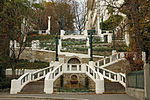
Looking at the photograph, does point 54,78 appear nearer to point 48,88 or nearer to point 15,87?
point 48,88

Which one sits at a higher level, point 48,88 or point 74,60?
point 74,60

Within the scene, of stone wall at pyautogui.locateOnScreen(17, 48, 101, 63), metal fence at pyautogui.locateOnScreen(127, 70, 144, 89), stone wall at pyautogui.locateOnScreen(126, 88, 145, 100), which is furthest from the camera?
stone wall at pyautogui.locateOnScreen(17, 48, 101, 63)

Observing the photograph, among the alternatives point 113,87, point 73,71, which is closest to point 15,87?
point 73,71

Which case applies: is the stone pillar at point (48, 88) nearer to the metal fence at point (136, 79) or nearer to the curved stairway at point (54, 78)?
the curved stairway at point (54, 78)

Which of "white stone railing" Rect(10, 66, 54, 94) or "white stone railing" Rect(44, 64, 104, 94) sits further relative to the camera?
"white stone railing" Rect(10, 66, 54, 94)

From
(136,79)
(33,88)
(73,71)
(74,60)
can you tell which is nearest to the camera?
(136,79)

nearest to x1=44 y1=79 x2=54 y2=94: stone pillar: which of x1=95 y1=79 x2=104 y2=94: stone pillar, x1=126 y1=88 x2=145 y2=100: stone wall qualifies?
x1=95 y1=79 x2=104 y2=94: stone pillar

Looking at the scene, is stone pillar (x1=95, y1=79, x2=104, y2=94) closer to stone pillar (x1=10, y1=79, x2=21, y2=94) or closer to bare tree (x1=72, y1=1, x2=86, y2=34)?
stone pillar (x1=10, y1=79, x2=21, y2=94)

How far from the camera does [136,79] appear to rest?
11.8m

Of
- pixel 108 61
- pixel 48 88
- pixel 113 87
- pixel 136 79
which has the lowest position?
pixel 113 87

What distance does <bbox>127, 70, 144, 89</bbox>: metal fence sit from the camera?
1093 centimetres

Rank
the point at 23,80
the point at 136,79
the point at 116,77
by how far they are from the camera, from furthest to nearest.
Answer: the point at 116,77, the point at 23,80, the point at 136,79

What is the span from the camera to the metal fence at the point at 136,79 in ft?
35.9

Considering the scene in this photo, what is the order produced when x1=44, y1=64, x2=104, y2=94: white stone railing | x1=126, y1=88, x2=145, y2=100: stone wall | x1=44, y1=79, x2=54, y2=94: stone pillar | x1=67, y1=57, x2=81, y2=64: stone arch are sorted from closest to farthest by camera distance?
1. x1=126, y1=88, x2=145, y2=100: stone wall
2. x1=44, y1=79, x2=54, y2=94: stone pillar
3. x1=44, y1=64, x2=104, y2=94: white stone railing
4. x1=67, y1=57, x2=81, y2=64: stone arch
